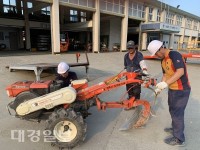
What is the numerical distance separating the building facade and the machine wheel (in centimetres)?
1380

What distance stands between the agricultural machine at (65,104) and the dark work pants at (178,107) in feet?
1.29

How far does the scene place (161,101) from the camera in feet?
17.3

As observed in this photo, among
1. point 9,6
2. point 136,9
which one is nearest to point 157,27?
point 136,9

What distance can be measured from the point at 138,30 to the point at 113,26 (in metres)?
3.33

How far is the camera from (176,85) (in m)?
2.93

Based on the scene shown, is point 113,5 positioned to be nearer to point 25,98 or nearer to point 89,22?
point 89,22

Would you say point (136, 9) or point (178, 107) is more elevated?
point (136, 9)

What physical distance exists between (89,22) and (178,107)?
17249mm

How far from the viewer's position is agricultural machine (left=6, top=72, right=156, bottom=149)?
2.89 meters

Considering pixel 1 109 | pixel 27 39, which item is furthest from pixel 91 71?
pixel 27 39

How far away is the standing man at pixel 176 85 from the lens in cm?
284

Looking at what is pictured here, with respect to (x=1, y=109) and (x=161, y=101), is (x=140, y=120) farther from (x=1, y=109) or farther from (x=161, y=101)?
(x=1, y=109)

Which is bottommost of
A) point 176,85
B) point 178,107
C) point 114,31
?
point 178,107

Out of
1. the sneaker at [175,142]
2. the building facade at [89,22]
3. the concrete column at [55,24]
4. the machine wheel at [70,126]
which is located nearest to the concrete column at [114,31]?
the building facade at [89,22]
